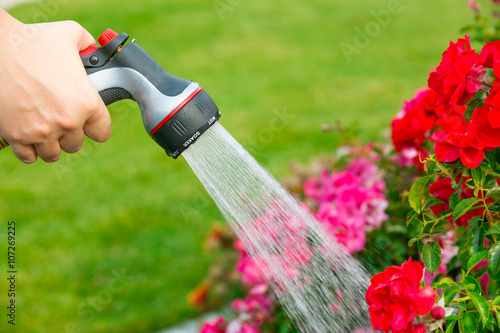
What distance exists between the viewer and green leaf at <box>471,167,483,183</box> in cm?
113

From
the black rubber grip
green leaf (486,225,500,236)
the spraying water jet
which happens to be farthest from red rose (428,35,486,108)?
the black rubber grip

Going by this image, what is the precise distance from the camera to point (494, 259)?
1.11m

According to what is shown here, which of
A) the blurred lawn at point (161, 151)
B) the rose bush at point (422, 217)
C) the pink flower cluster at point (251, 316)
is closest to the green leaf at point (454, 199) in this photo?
the rose bush at point (422, 217)

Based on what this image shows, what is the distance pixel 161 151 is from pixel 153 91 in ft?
10.8

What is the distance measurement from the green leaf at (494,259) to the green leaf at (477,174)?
0.43ft

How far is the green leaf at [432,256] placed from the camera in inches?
46.4

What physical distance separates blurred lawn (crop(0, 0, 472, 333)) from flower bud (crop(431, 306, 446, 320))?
150cm

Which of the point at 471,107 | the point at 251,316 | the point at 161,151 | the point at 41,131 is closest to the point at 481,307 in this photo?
the point at 471,107

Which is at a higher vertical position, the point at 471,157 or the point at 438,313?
the point at 471,157

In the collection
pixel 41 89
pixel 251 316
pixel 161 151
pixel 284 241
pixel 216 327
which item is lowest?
pixel 161 151

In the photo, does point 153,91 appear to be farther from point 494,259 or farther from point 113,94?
point 494,259

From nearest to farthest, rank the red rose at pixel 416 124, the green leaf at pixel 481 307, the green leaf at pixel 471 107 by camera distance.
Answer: the green leaf at pixel 481 307, the green leaf at pixel 471 107, the red rose at pixel 416 124

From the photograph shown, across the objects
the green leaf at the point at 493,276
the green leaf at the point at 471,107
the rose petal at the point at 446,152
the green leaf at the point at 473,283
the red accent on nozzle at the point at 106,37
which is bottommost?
the red accent on nozzle at the point at 106,37

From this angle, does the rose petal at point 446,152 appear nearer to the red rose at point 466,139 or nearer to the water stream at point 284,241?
the red rose at point 466,139
